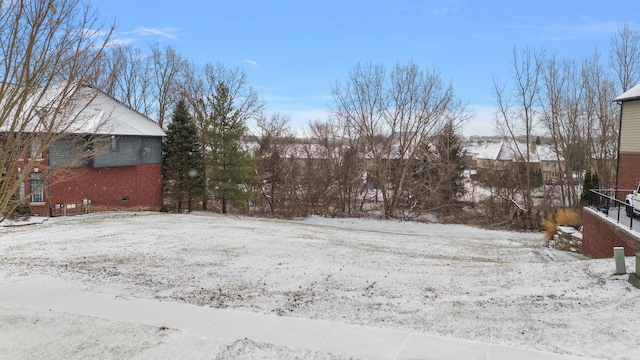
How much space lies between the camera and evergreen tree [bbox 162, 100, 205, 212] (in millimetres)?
32031

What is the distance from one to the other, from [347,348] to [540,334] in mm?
2779

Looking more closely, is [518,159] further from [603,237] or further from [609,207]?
[603,237]

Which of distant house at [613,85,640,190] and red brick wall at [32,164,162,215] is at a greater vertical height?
distant house at [613,85,640,190]

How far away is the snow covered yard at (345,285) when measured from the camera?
6.05 m

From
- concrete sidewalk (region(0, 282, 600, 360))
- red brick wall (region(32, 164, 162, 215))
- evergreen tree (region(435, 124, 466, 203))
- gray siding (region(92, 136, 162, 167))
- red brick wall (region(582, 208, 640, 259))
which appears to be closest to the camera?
concrete sidewalk (region(0, 282, 600, 360))

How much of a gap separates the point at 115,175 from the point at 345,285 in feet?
81.9

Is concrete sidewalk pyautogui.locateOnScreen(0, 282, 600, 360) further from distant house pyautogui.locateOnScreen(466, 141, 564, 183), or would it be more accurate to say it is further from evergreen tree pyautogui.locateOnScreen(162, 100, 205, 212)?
distant house pyautogui.locateOnScreen(466, 141, 564, 183)

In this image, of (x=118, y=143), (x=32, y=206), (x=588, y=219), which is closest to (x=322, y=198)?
(x=118, y=143)

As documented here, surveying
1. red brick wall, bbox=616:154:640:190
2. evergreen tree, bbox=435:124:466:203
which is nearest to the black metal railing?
red brick wall, bbox=616:154:640:190

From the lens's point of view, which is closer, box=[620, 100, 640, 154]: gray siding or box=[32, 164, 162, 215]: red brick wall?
box=[620, 100, 640, 154]: gray siding

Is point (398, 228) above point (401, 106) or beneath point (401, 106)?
beneath

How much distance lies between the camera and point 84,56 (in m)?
6.18

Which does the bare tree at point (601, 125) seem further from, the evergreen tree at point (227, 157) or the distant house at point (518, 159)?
the evergreen tree at point (227, 157)

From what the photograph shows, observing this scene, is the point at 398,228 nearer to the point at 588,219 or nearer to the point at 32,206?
the point at 588,219
